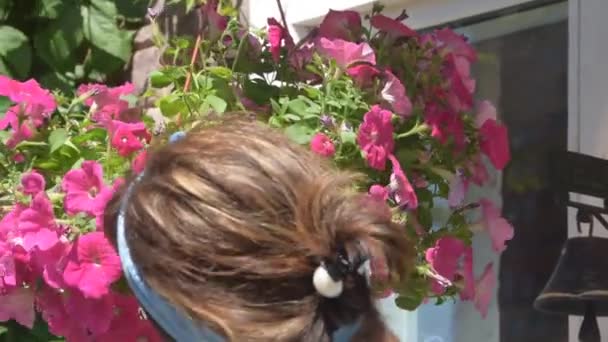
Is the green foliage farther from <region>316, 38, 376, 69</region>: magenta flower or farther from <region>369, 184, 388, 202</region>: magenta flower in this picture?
<region>369, 184, 388, 202</region>: magenta flower

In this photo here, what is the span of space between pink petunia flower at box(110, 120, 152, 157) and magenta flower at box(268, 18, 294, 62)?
8.9 inches

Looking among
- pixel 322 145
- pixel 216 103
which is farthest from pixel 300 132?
pixel 216 103

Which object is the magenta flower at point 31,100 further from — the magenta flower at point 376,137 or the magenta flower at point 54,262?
the magenta flower at point 376,137

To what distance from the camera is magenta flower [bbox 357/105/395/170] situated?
5.08ft

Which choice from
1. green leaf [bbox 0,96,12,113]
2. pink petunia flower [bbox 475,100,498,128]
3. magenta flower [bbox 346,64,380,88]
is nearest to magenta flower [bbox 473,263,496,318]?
pink petunia flower [bbox 475,100,498,128]

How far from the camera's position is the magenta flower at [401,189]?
5.09 ft

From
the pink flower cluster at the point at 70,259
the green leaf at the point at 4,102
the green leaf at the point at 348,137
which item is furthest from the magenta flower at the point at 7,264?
the green leaf at the point at 4,102

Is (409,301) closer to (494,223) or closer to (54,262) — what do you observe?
(494,223)

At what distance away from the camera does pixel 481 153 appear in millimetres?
1736

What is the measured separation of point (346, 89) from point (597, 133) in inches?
27.4

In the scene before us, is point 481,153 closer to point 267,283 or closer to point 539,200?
point 539,200

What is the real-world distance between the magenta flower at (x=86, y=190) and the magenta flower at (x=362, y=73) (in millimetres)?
359

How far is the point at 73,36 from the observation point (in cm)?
286

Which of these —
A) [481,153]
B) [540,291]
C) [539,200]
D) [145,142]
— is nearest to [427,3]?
[539,200]
